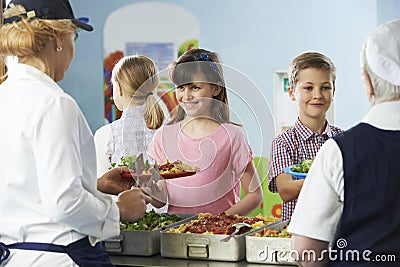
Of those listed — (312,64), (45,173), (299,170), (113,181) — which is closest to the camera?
(45,173)

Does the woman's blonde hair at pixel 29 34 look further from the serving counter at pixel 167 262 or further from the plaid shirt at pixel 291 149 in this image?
the plaid shirt at pixel 291 149

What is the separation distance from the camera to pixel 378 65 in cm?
169

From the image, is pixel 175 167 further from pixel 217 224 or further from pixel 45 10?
pixel 45 10

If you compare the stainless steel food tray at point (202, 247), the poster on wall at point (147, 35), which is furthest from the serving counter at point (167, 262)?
the poster on wall at point (147, 35)

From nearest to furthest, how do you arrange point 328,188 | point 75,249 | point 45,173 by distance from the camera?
point 328,188, point 45,173, point 75,249

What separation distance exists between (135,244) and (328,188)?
2.99ft

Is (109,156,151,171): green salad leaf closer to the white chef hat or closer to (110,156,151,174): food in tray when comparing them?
(110,156,151,174): food in tray

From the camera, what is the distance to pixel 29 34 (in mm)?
1883

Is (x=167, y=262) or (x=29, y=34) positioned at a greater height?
(x=29, y=34)

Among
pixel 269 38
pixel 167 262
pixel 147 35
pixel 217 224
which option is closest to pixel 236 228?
pixel 217 224

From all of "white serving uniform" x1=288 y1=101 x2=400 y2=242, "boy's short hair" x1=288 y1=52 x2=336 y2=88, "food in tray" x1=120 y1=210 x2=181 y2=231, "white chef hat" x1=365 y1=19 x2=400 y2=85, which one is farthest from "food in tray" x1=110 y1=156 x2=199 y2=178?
"white chef hat" x1=365 y1=19 x2=400 y2=85

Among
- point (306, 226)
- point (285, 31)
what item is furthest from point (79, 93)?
point (306, 226)

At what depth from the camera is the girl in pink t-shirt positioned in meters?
2.75

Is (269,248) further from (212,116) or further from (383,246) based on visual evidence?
(212,116)
